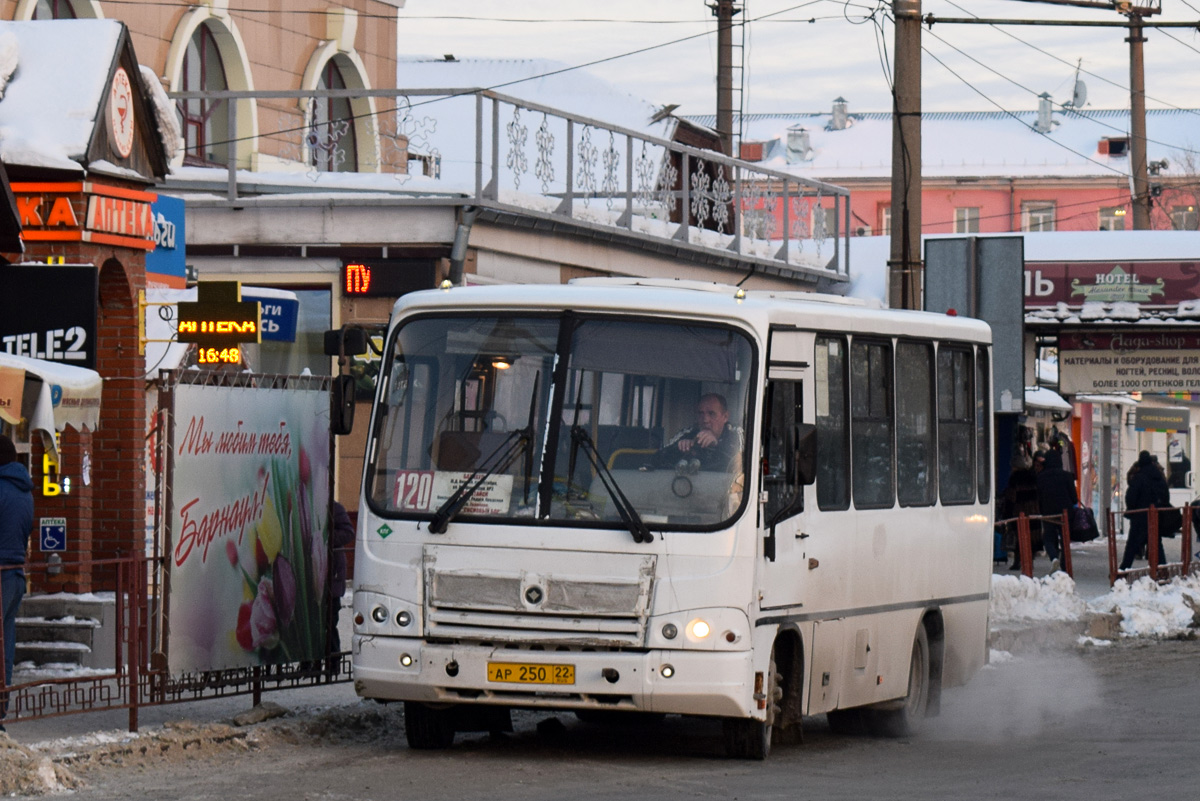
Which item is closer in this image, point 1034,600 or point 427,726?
point 427,726

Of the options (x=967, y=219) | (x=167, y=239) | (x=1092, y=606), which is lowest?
(x=1092, y=606)

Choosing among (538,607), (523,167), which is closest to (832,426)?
(538,607)

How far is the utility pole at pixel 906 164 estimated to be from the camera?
1989 centimetres

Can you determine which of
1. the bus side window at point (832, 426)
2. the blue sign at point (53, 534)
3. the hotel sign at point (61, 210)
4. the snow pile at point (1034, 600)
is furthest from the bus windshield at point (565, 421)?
the snow pile at point (1034, 600)

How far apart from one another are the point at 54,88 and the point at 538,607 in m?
6.36

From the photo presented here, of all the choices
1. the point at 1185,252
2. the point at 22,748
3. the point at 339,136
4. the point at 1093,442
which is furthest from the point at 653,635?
the point at 1093,442

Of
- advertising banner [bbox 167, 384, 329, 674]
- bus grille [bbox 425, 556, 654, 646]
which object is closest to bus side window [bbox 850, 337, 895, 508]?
bus grille [bbox 425, 556, 654, 646]

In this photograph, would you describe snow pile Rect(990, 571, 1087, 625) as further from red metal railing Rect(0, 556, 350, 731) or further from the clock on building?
red metal railing Rect(0, 556, 350, 731)

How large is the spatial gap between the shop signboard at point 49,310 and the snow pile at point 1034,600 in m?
10.3

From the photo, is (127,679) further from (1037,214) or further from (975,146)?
(975,146)

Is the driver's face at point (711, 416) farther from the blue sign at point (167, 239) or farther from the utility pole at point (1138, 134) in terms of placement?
the utility pole at point (1138, 134)

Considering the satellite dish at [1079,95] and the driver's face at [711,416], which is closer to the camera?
the driver's face at [711,416]

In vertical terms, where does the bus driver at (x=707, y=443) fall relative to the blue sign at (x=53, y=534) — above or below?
above

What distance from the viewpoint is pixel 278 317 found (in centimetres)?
2161
